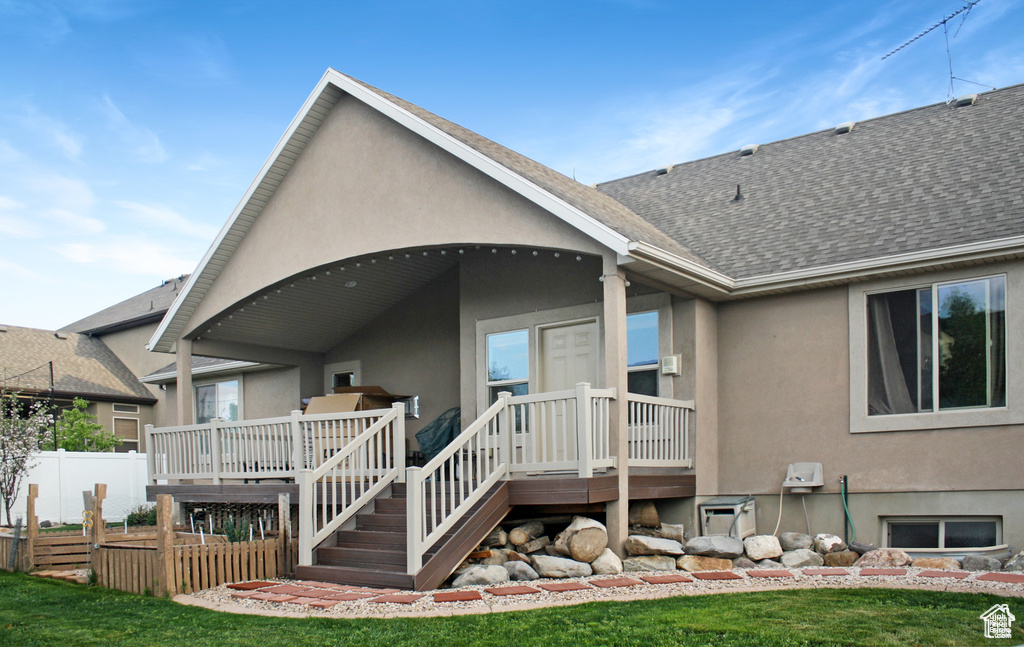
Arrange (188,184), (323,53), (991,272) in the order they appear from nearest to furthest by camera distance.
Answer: (991,272), (323,53), (188,184)

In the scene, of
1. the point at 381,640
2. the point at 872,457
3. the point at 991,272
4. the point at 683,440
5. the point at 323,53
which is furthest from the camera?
the point at 323,53

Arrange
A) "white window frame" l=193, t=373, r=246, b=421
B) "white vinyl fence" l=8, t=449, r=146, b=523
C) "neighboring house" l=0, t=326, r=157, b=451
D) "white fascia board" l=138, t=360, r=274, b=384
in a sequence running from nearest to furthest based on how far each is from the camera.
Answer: "white fascia board" l=138, t=360, r=274, b=384 → "white vinyl fence" l=8, t=449, r=146, b=523 → "white window frame" l=193, t=373, r=246, b=421 → "neighboring house" l=0, t=326, r=157, b=451

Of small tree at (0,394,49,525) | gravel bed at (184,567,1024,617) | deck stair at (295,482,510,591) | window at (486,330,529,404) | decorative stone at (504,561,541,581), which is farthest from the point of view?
small tree at (0,394,49,525)

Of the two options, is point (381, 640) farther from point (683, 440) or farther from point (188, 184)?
point (188, 184)

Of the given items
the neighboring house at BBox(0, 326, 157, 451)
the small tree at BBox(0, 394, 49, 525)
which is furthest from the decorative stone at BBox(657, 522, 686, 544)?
the neighboring house at BBox(0, 326, 157, 451)

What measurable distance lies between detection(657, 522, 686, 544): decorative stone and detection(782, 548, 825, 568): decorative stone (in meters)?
1.19

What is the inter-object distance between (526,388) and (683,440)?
2.45 metres

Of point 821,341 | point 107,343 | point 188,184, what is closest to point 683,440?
point 821,341

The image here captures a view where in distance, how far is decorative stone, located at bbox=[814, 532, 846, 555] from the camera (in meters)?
9.30

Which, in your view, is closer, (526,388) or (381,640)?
(381,640)

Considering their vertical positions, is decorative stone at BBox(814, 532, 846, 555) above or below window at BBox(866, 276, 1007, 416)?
below

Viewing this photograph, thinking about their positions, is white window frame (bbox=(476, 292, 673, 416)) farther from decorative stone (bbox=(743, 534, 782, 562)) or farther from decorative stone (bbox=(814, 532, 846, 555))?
decorative stone (bbox=(814, 532, 846, 555))

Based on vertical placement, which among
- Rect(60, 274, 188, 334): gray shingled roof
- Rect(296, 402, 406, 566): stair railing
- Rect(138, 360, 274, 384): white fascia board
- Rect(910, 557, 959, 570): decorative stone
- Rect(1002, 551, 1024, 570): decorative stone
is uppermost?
Rect(60, 274, 188, 334): gray shingled roof

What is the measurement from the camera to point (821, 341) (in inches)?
404
